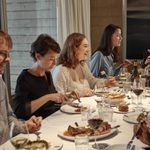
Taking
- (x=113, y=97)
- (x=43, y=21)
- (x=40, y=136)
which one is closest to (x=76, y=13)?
(x=43, y=21)

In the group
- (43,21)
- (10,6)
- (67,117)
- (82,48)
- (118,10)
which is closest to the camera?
(67,117)

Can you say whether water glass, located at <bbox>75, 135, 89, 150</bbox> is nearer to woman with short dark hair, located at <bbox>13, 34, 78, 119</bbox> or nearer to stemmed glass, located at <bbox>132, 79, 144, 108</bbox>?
woman with short dark hair, located at <bbox>13, 34, 78, 119</bbox>

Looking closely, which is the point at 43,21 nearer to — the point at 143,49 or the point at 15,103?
the point at 143,49

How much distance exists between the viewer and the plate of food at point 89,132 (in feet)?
5.82

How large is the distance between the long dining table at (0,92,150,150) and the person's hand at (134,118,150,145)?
0.13 ft

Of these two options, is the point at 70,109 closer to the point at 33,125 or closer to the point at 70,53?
the point at 33,125

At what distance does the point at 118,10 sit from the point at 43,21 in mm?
1203

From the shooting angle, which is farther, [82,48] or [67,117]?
[82,48]

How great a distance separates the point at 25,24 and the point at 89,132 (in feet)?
9.85

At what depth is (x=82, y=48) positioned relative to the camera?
3.29 m

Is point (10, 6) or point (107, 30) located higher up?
point (10, 6)

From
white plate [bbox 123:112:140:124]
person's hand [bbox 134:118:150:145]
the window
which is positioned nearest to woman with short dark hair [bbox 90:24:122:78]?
the window

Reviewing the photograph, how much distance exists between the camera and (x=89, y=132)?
179 cm

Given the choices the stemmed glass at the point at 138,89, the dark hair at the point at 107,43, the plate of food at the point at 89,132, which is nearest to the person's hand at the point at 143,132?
the plate of food at the point at 89,132
